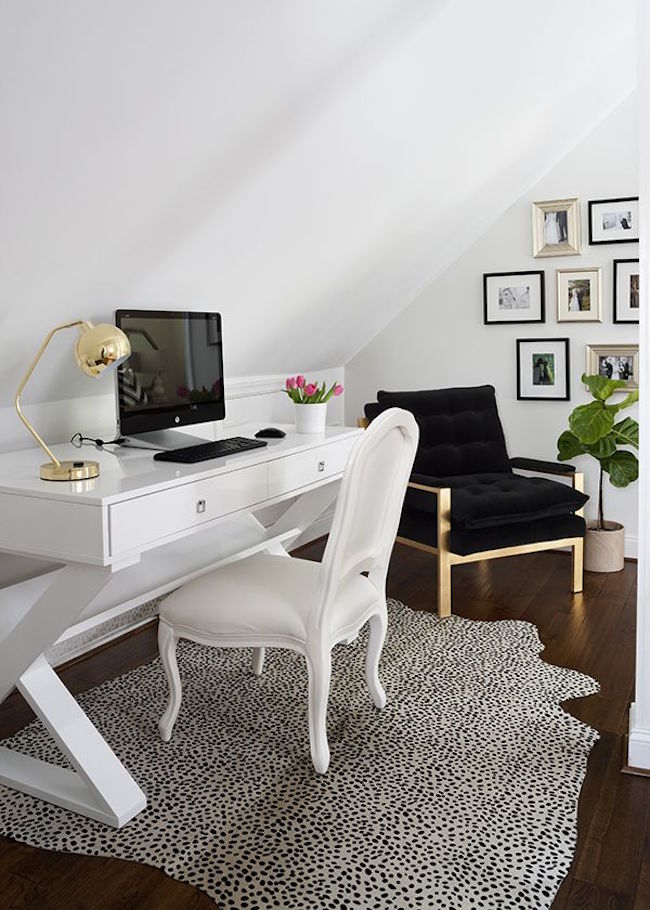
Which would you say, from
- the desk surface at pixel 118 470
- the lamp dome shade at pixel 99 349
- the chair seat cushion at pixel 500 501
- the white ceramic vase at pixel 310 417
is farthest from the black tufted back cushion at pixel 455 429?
the lamp dome shade at pixel 99 349

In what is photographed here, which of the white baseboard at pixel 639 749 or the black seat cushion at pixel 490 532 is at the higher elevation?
the black seat cushion at pixel 490 532

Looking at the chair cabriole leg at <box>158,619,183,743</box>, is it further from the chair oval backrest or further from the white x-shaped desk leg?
the chair oval backrest

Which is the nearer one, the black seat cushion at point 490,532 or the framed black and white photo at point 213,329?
the framed black and white photo at point 213,329

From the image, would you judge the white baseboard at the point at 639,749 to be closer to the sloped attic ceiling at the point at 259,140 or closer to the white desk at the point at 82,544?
the white desk at the point at 82,544

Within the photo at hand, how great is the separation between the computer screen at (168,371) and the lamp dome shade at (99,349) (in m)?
0.40

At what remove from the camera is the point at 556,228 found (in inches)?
172

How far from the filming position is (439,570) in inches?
138

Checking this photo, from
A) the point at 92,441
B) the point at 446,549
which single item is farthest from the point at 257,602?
the point at 446,549

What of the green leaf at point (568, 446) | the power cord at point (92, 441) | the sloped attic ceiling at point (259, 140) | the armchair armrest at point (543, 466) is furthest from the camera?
the green leaf at point (568, 446)

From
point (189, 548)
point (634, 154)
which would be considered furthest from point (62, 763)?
A: point (634, 154)

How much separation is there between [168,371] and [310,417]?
1.93ft

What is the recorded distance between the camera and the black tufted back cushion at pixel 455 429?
13.4ft

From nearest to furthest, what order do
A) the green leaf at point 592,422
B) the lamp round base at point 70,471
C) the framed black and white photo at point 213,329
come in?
the lamp round base at point 70,471 → the framed black and white photo at point 213,329 → the green leaf at point 592,422

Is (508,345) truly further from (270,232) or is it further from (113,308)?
(113,308)
